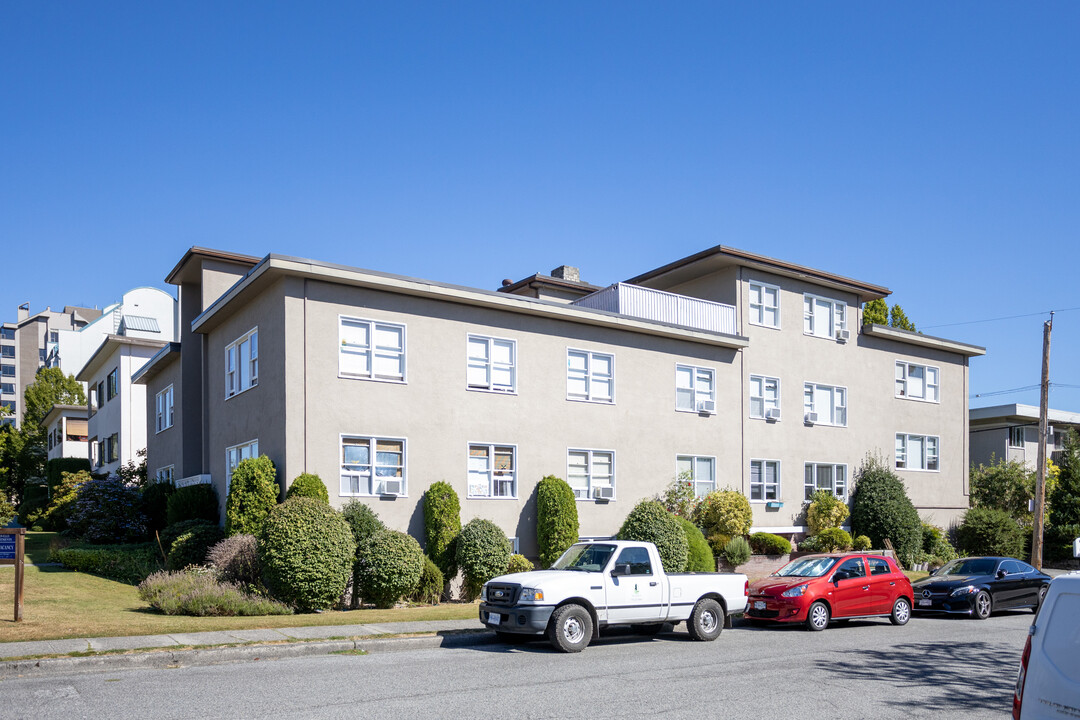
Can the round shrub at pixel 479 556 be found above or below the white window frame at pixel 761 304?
below

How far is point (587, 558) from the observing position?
15172mm

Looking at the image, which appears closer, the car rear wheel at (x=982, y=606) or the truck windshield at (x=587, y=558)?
the truck windshield at (x=587, y=558)

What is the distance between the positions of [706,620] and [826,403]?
18700mm

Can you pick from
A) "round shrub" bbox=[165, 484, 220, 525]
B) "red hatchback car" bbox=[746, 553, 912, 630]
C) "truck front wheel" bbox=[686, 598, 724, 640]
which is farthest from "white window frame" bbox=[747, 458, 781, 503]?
"round shrub" bbox=[165, 484, 220, 525]

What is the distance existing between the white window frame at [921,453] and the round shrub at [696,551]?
1272 cm

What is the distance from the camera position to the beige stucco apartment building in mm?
21484

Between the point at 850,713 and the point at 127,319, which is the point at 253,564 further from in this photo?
the point at 127,319

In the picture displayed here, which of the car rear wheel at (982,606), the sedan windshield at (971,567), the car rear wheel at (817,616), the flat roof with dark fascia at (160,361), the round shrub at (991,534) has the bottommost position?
the round shrub at (991,534)

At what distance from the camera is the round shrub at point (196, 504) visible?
80.6 feet

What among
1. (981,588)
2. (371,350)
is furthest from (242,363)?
(981,588)

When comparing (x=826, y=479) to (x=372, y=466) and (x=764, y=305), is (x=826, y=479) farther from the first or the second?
(x=372, y=466)

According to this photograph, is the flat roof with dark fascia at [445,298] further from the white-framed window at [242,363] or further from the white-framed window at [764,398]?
the white-framed window at [764,398]

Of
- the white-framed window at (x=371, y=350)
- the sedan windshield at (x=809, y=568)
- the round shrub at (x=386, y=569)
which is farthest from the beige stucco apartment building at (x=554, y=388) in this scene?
the sedan windshield at (x=809, y=568)

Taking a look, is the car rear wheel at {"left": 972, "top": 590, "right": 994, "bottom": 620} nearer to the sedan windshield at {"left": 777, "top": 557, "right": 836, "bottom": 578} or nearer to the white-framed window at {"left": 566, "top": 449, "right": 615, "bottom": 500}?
the sedan windshield at {"left": 777, "top": 557, "right": 836, "bottom": 578}
